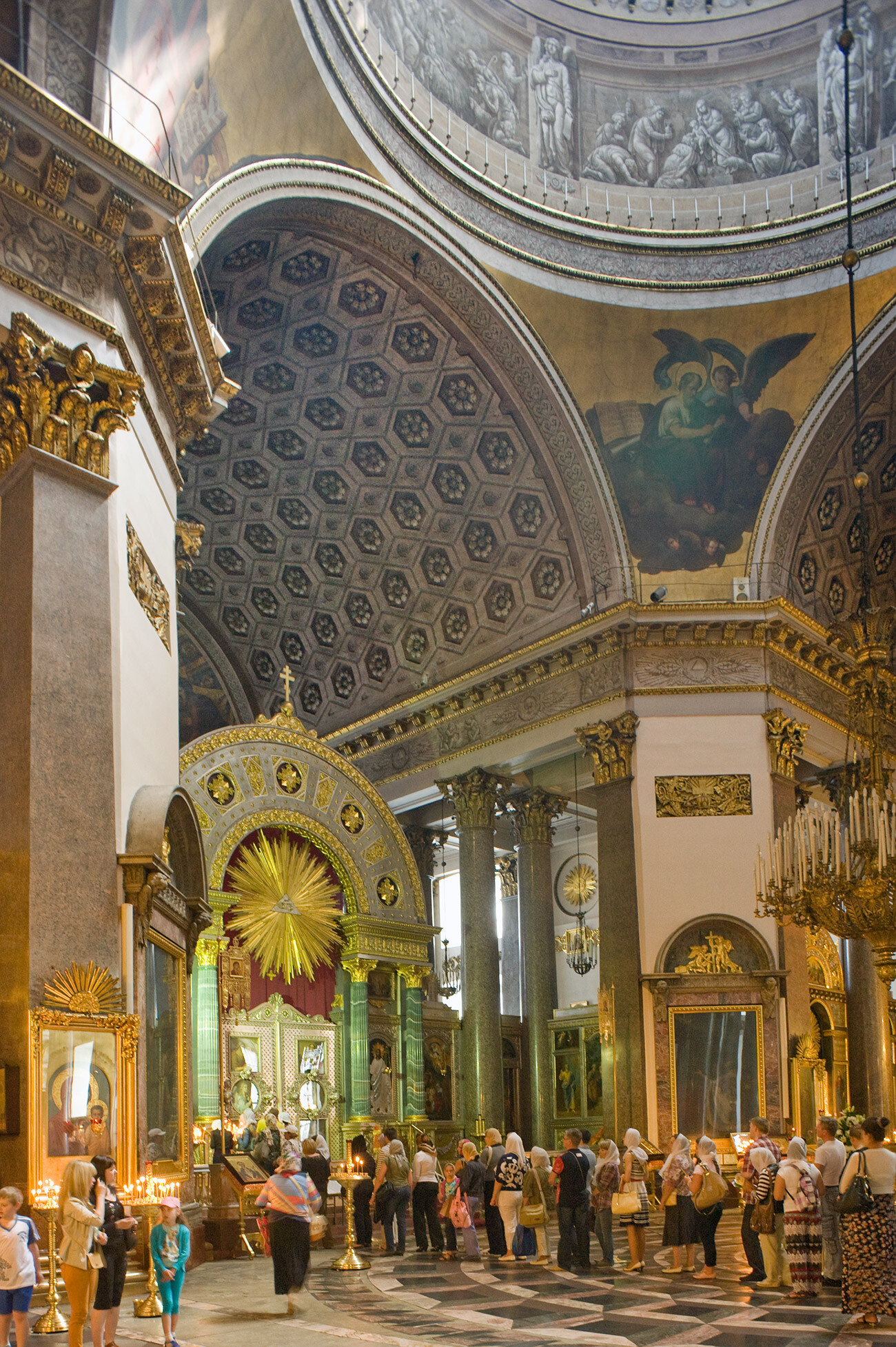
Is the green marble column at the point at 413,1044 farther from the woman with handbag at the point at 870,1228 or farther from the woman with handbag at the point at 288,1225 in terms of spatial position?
the woman with handbag at the point at 870,1228

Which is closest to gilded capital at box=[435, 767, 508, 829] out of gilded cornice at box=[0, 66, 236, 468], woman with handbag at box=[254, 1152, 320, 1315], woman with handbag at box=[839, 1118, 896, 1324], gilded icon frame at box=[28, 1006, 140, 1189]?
gilded cornice at box=[0, 66, 236, 468]

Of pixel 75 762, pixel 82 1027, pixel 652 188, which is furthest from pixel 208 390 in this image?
pixel 652 188

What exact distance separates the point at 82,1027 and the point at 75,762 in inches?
65.7

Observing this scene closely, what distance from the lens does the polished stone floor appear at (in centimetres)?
706

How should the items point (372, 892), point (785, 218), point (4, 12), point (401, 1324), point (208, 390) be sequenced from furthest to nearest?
point (785, 218)
point (372, 892)
point (208, 390)
point (4, 12)
point (401, 1324)

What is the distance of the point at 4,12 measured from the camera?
945 centimetres

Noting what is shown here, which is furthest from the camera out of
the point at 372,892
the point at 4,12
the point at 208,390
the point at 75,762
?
the point at 372,892

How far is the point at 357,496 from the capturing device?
20.1 m

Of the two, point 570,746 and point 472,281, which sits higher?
point 472,281

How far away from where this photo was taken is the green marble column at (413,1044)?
16562 mm

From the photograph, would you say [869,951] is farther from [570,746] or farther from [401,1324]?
[401,1324]

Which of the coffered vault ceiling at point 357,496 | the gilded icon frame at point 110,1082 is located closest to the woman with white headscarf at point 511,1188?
the gilded icon frame at point 110,1082

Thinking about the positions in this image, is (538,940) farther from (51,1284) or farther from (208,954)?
(51,1284)

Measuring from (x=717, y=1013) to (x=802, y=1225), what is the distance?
7.88 m
